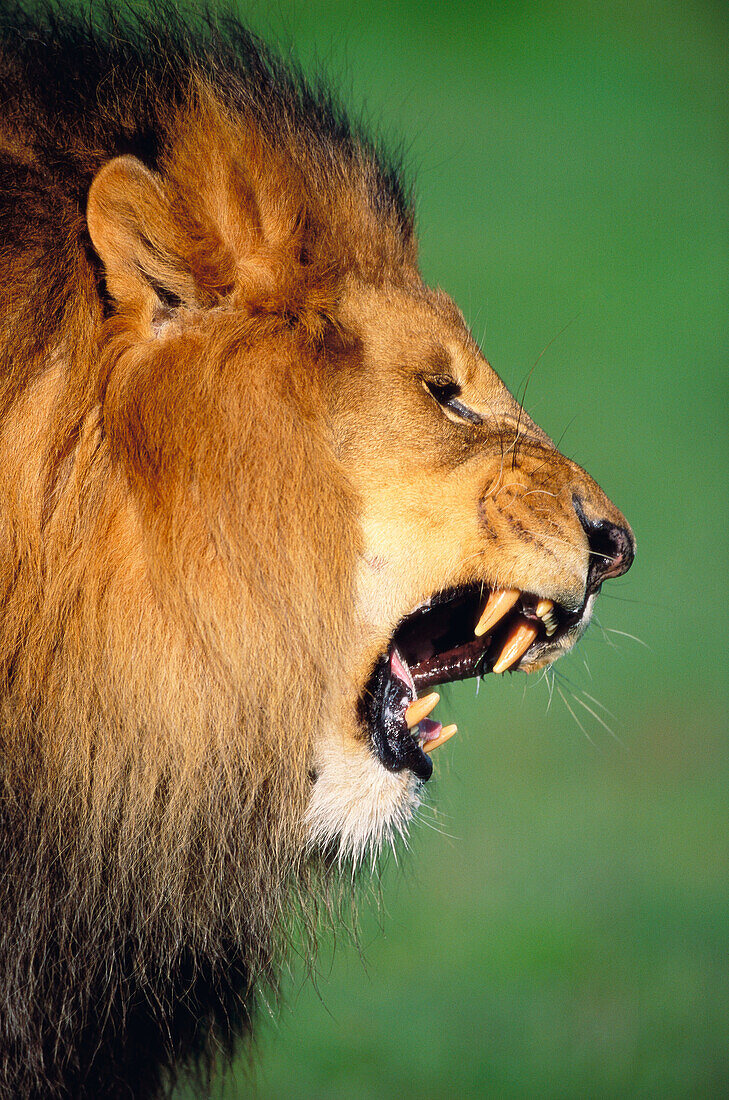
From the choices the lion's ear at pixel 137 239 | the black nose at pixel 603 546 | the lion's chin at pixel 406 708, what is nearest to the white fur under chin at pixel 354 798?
the lion's chin at pixel 406 708

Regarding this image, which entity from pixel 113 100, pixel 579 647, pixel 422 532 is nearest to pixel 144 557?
pixel 422 532

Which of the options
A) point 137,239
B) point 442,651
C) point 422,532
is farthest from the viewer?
point 442,651

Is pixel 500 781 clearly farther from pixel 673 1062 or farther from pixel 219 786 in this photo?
pixel 219 786

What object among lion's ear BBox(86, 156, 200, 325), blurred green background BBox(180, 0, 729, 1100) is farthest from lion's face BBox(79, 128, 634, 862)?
blurred green background BBox(180, 0, 729, 1100)

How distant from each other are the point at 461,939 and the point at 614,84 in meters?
8.14

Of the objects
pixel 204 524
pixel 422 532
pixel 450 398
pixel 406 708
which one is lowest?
pixel 406 708

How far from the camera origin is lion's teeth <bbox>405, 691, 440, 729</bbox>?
5.54 feet

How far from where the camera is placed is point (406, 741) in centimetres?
169

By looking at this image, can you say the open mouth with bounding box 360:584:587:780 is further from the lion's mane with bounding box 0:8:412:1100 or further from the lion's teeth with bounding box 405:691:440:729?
the lion's mane with bounding box 0:8:412:1100

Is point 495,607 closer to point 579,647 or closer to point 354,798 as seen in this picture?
point 354,798

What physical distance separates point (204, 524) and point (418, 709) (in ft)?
1.35

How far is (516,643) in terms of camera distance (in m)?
1.77

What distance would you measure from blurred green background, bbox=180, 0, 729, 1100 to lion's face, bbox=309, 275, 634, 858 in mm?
218

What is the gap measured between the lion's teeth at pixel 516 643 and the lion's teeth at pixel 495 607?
9cm
